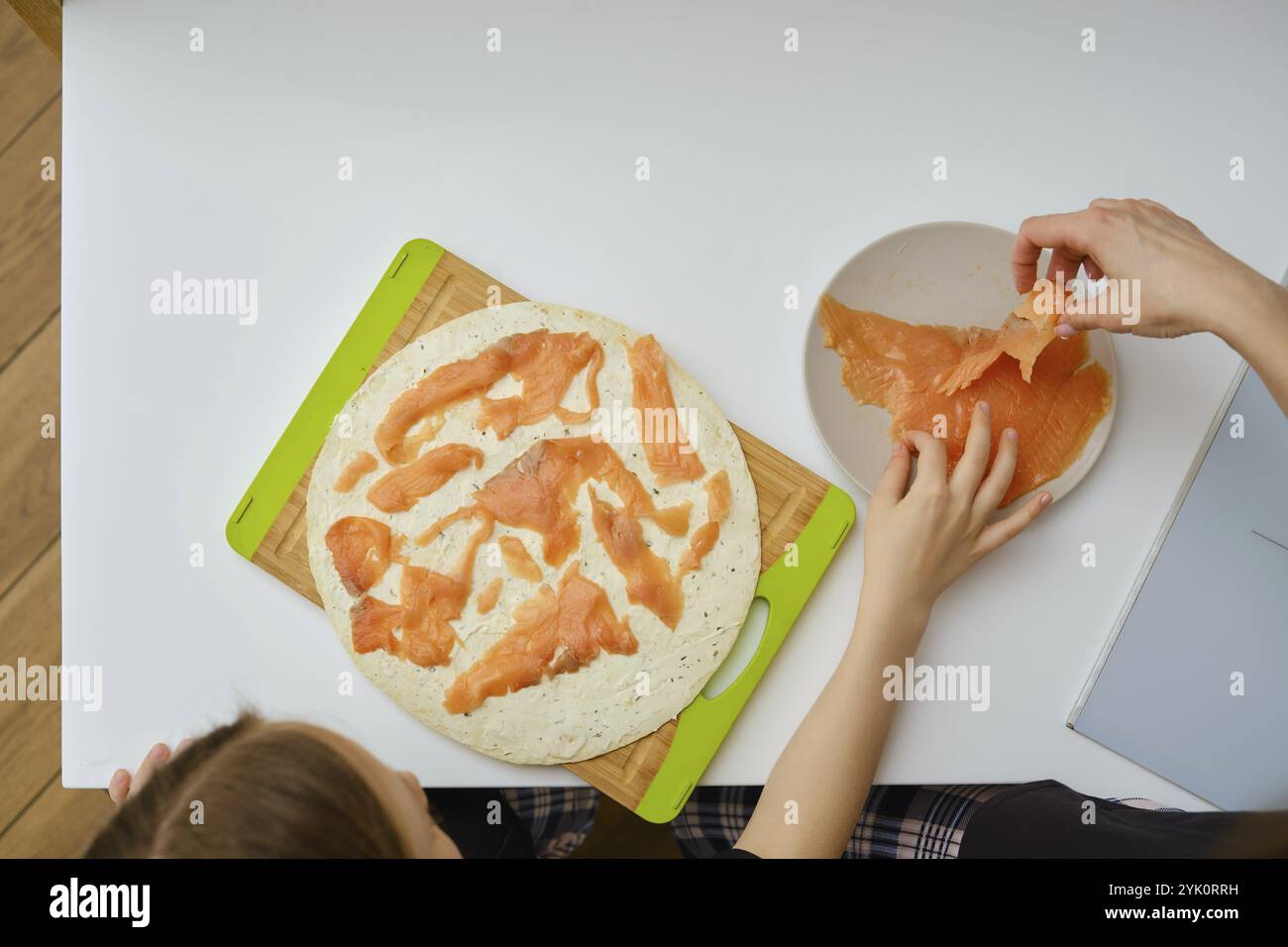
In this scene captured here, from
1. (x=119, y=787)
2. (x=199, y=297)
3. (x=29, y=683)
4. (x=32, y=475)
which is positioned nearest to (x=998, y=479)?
(x=199, y=297)

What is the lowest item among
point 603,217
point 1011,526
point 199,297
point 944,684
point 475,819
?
point 475,819

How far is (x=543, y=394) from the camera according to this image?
4.07 feet

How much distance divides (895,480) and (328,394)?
0.80m

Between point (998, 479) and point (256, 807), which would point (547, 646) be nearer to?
point (256, 807)

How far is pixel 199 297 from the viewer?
1.27 meters

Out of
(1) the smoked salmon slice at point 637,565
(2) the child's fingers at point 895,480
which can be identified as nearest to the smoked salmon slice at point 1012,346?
(2) the child's fingers at point 895,480

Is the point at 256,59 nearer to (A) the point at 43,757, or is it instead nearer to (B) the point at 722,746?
(B) the point at 722,746

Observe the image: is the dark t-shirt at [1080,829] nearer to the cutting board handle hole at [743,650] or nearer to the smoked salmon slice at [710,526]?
the cutting board handle hole at [743,650]

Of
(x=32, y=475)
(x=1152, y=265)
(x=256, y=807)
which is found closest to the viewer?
(x=256, y=807)

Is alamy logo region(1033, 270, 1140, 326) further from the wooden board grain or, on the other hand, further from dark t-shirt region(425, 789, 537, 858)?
dark t-shirt region(425, 789, 537, 858)

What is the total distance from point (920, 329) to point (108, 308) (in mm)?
1143

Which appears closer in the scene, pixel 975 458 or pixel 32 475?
pixel 975 458

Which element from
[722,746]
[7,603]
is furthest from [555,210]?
[7,603]

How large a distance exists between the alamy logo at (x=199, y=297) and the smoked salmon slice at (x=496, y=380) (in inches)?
10.9
